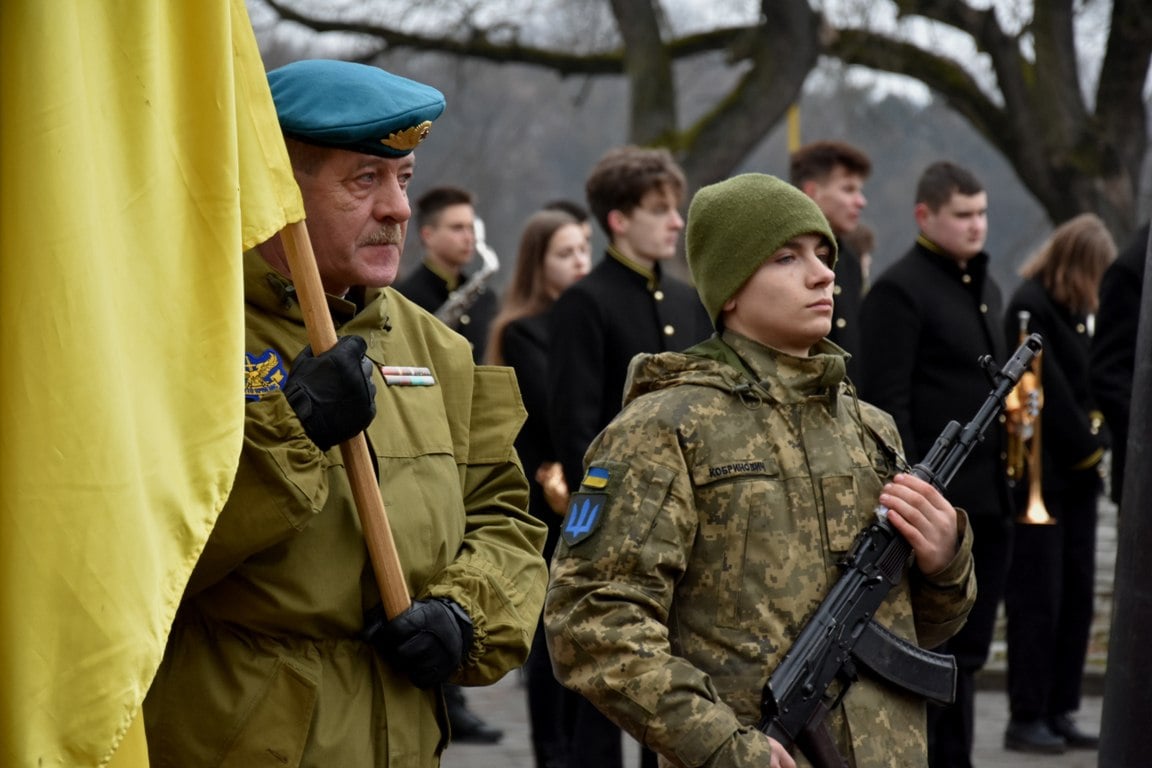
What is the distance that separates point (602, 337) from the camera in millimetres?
6789

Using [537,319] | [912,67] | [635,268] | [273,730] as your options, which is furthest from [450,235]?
[912,67]

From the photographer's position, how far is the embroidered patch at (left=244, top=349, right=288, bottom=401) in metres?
3.32

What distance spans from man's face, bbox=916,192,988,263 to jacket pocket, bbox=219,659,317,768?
15.2 ft

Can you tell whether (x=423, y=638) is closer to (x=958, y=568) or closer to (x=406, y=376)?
(x=406, y=376)

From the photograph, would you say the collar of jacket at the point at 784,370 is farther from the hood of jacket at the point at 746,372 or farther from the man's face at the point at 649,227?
the man's face at the point at 649,227

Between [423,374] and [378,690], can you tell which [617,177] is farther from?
[378,690]

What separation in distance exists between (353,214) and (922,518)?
1316mm

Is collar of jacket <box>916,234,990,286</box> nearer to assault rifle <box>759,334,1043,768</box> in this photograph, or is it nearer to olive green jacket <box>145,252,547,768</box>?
assault rifle <box>759,334,1043,768</box>

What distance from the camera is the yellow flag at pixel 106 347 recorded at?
264 cm

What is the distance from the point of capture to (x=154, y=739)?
321 cm

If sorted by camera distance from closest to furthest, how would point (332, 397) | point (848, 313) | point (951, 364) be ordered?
1. point (332, 397)
2. point (951, 364)
3. point (848, 313)

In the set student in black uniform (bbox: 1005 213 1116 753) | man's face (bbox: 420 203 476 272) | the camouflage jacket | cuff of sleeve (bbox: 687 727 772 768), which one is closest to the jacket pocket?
the camouflage jacket

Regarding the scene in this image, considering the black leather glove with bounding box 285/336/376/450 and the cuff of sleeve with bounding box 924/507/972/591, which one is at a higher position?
the black leather glove with bounding box 285/336/376/450

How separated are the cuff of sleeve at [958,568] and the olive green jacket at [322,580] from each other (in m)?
0.88
